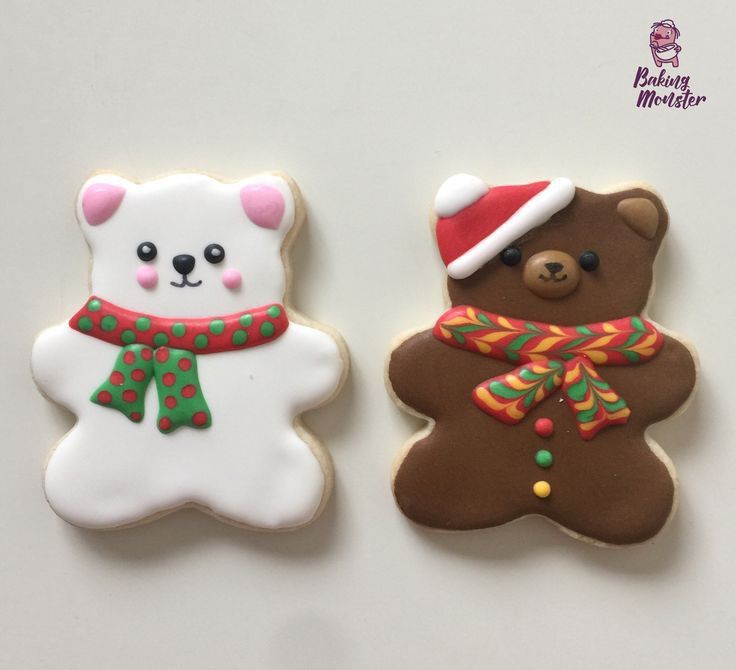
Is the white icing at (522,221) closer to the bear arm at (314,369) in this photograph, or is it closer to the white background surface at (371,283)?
the white background surface at (371,283)

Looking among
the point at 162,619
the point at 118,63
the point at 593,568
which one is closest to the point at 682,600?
the point at 593,568

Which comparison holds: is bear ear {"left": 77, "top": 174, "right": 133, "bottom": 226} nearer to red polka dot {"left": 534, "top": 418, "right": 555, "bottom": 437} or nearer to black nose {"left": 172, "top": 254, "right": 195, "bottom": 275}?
black nose {"left": 172, "top": 254, "right": 195, "bottom": 275}

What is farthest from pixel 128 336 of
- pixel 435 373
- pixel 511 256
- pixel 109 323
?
pixel 511 256

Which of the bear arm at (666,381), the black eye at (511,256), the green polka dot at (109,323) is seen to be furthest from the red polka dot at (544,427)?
the green polka dot at (109,323)

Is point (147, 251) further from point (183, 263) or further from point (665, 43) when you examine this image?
point (665, 43)

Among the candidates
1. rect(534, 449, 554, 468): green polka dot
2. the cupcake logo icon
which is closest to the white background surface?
the cupcake logo icon

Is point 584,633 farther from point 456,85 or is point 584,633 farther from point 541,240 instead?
point 456,85
